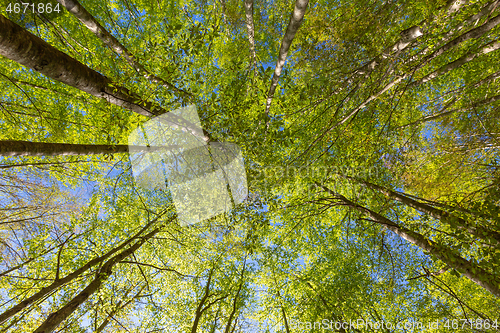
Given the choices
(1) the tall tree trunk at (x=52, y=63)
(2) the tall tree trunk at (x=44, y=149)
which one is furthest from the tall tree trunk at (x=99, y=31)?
(2) the tall tree trunk at (x=44, y=149)

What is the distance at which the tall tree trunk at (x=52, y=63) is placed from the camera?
206cm

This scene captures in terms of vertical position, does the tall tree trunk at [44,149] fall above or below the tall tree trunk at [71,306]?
above

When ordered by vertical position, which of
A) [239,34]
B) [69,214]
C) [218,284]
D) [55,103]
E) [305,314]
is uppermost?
[239,34]

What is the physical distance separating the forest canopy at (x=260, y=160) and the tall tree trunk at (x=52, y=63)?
0.02 meters

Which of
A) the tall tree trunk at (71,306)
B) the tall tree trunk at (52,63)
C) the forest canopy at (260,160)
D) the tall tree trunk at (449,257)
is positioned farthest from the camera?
the tall tree trunk at (71,306)

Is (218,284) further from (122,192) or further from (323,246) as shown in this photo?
(122,192)

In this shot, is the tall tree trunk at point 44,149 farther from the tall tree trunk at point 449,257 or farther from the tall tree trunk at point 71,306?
the tall tree trunk at point 449,257

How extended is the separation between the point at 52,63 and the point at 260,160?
3.68m

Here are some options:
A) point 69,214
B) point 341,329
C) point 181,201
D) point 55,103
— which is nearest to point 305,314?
point 341,329

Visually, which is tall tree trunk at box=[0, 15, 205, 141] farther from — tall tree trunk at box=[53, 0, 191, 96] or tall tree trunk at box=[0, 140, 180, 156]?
tall tree trunk at box=[0, 140, 180, 156]

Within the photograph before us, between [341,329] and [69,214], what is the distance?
11.9 metres

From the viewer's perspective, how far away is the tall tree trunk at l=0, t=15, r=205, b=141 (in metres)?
2.06

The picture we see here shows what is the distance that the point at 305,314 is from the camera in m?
8.23

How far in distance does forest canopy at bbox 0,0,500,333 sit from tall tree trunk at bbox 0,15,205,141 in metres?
0.02
